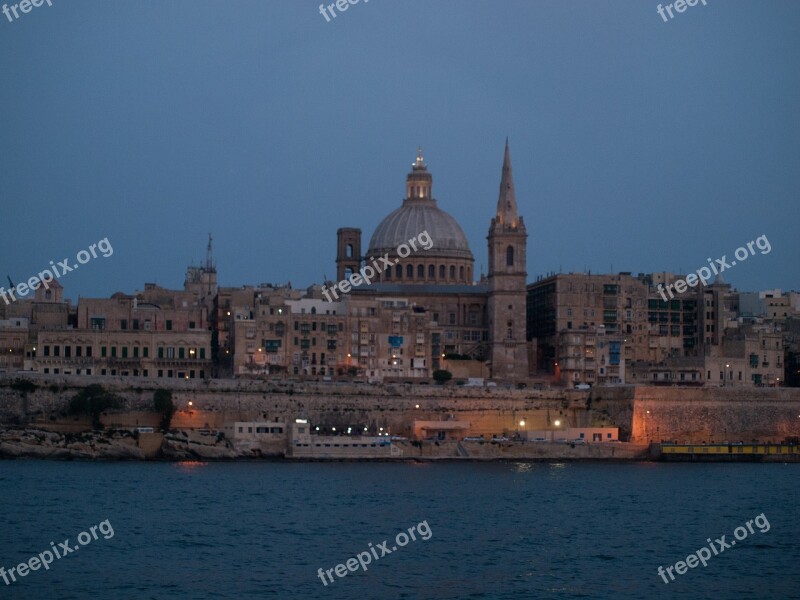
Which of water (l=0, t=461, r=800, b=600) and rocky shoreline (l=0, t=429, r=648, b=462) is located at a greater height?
rocky shoreline (l=0, t=429, r=648, b=462)

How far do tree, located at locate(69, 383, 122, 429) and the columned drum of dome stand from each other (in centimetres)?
2627

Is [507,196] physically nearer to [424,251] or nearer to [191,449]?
[424,251]

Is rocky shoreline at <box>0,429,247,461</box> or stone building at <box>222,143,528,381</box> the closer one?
rocky shoreline at <box>0,429,247,461</box>

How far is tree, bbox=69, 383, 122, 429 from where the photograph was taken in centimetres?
7469

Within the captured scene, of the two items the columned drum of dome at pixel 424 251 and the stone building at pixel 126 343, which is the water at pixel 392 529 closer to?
the stone building at pixel 126 343

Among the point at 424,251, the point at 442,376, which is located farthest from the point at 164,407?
the point at 424,251

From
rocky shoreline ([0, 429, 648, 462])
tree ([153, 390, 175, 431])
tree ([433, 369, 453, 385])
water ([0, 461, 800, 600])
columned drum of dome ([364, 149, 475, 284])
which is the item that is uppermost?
columned drum of dome ([364, 149, 475, 284])

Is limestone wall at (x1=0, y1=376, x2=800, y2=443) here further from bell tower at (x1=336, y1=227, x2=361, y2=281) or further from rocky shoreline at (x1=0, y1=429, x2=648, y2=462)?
bell tower at (x1=336, y1=227, x2=361, y2=281)

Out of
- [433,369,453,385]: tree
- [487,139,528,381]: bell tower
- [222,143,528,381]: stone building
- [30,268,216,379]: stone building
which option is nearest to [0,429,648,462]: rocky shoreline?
[433,369,453,385]: tree

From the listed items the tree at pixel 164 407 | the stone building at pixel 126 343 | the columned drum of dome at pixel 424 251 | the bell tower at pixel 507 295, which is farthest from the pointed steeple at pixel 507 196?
the tree at pixel 164 407

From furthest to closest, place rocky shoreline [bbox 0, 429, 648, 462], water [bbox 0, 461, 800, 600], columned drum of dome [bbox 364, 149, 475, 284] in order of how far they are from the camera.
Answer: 1. columned drum of dome [bbox 364, 149, 475, 284]
2. rocky shoreline [bbox 0, 429, 648, 462]
3. water [bbox 0, 461, 800, 600]

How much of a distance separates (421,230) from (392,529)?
54.2m

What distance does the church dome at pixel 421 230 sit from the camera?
99750 mm

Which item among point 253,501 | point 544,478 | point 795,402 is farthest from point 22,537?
point 795,402
